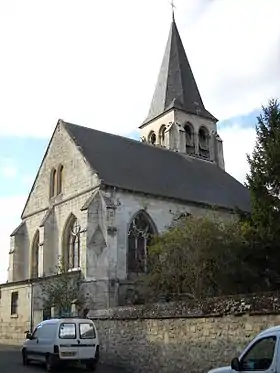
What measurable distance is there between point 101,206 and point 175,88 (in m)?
21.3

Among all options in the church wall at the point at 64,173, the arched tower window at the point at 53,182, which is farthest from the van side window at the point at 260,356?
the arched tower window at the point at 53,182

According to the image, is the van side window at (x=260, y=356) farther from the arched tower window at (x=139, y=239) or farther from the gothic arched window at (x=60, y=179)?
the gothic arched window at (x=60, y=179)

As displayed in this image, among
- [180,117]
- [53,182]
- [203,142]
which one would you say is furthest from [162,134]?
[53,182]

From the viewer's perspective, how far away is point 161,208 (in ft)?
93.6

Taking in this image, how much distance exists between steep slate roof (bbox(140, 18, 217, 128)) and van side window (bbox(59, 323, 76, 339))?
2962cm

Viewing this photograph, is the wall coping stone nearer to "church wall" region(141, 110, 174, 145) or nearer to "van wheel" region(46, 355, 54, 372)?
"van wheel" region(46, 355, 54, 372)

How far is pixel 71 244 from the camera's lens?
95.0 ft

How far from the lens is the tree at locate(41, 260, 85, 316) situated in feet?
73.3

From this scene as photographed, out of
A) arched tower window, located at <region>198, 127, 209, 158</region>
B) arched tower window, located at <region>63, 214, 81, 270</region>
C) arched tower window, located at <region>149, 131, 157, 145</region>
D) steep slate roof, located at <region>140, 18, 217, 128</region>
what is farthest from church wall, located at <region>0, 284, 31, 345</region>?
steep slate roof, located at <region>140, 18, 217, 128</region>

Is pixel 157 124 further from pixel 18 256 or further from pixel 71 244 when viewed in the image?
pixel 71 244

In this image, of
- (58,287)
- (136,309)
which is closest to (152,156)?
(58,287)

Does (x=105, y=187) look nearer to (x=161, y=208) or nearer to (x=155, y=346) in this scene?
(x=161, y=208)

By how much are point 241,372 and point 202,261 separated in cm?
1217

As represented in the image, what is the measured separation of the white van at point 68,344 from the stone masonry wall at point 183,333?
2.82 ft
